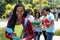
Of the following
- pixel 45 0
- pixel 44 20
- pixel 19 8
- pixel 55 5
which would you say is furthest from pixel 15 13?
pixel 55 5

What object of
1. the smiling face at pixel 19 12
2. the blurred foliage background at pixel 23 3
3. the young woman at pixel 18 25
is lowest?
the blurred foliage background at pixel 23 3

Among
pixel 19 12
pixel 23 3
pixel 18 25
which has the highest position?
pixel 19 12

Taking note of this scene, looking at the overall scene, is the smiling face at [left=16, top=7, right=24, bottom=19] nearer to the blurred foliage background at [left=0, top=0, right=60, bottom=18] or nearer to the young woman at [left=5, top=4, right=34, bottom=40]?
the young woman at [left=5, top=4, right=34, bottom=40]

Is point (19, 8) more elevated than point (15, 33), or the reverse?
point (19, 8)

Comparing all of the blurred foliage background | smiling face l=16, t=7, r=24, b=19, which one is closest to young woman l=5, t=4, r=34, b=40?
smiling face l=16, t=7, r=24, b=19

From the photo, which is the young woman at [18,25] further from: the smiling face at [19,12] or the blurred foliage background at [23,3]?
the blurred foliage background at [23,3]

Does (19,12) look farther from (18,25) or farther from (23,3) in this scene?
(23,3)

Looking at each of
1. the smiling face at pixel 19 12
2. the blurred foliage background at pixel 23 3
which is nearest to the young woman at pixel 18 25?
the smiling face at pixel 19 12

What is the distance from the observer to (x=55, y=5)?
47219 millimetres

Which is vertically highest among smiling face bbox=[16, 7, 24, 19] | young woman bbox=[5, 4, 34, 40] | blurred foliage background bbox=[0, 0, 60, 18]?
smiling face bbox=[16, 7, 24, 19]

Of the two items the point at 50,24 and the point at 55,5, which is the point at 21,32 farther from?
the point at 55,5

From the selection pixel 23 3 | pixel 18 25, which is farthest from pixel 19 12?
pixel 23 3

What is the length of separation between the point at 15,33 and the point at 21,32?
0.32 ft

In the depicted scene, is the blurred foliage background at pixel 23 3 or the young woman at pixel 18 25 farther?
the blurred foliage background at pixel 23 3
